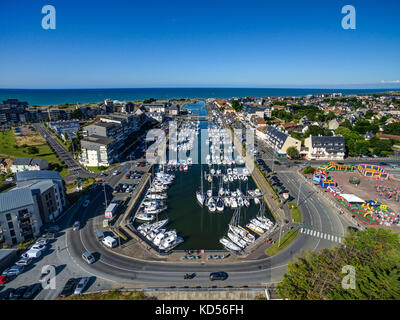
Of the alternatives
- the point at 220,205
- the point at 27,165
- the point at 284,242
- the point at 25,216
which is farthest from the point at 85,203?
the point at 284,242

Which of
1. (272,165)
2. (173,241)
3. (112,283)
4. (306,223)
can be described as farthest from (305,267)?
(272,165)

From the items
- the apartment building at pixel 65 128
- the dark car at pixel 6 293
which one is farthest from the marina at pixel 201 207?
the apartment building at pixel 65 128

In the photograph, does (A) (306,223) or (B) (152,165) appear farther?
(B) (152,165)

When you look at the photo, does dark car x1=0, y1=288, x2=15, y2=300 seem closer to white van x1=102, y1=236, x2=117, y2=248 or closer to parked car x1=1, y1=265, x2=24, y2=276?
parked car x1=1, y1=265, x2=24, y2=276

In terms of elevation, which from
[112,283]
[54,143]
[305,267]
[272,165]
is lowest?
[112,283]

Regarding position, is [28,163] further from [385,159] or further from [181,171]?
[385,159]

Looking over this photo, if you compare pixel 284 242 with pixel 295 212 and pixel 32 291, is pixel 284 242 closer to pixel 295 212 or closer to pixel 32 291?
pixel 295 212

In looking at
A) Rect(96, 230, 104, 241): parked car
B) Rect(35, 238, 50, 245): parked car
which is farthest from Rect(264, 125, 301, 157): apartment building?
Rect(35, 238, 50, 245): parked car
